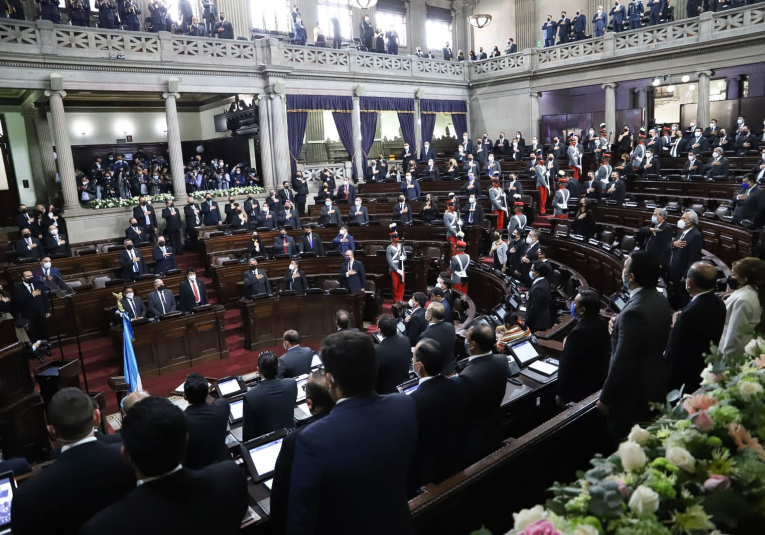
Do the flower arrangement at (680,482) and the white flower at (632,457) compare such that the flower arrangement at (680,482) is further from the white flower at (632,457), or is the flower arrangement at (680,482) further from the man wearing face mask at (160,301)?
the man wearing face mask at (160,301)

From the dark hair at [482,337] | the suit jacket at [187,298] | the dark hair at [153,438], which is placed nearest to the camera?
the dark hair at [153,438]

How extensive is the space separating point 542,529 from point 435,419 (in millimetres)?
1347

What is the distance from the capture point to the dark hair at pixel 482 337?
338 centimetres

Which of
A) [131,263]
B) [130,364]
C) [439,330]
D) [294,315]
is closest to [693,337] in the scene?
[439,330]

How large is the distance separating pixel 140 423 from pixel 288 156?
17.3m

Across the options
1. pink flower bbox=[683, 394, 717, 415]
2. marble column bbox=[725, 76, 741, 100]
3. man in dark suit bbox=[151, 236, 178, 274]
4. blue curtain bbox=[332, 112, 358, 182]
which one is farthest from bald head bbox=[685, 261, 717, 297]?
marble column bbox=[725, 76, 741, 100]

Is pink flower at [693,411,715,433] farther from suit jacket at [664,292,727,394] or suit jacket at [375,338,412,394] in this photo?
suit jacket at [375,338,412,394]

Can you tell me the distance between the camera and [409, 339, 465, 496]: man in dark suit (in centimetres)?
290

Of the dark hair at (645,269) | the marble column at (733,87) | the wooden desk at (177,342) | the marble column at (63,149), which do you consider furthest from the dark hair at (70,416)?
the marble column at (733,87)

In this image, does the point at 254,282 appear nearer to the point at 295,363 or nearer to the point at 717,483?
the point at 295,363

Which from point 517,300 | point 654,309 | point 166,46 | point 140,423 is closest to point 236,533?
point 140,423

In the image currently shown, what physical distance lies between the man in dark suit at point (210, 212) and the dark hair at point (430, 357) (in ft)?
45.4

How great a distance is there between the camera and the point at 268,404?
14.0 feet

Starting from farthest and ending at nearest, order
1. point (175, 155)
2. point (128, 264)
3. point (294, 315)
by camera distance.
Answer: point (175, 155) < point (128, 264) < point (294, 315)
